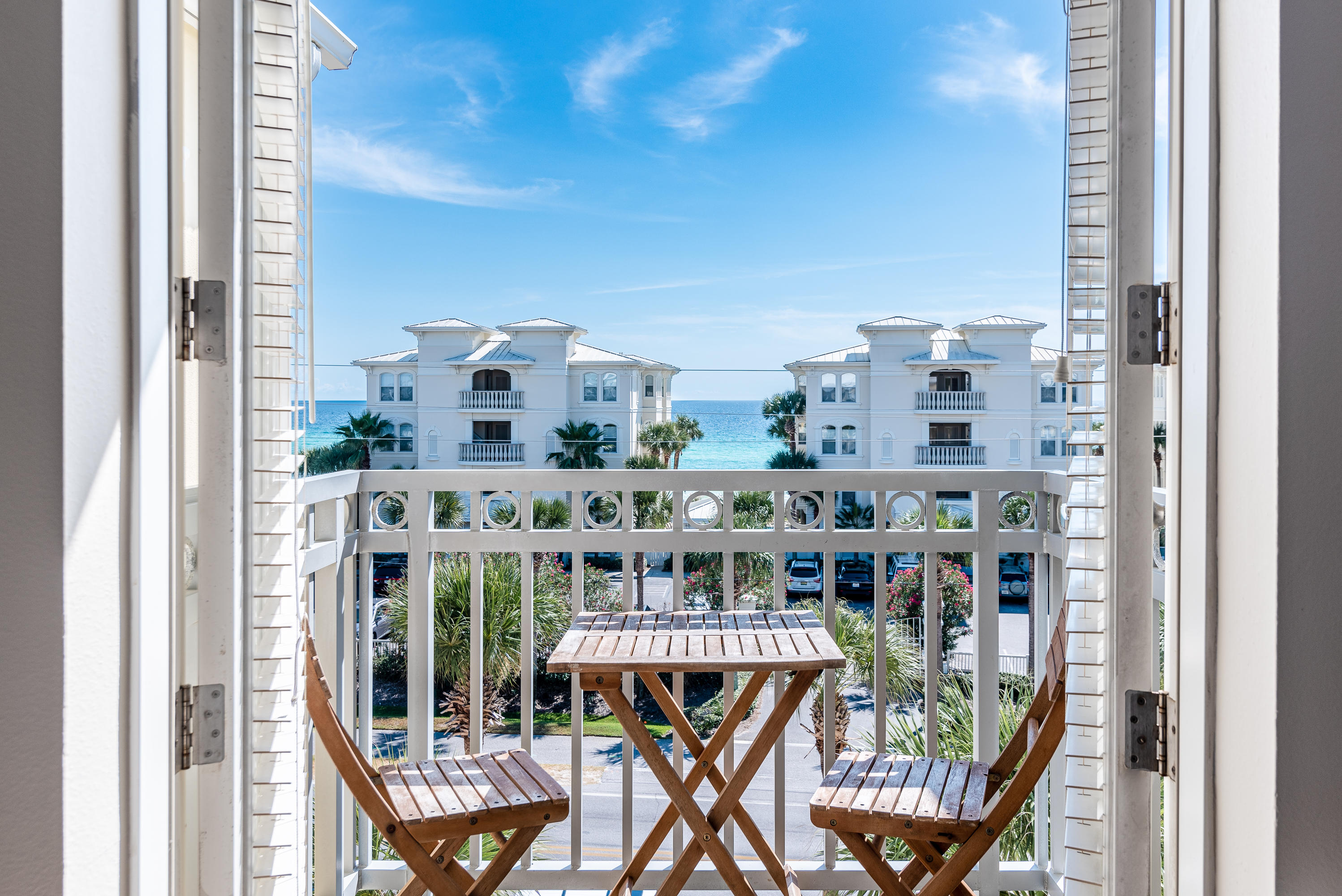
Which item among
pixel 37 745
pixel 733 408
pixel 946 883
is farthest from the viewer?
pixel 733 408

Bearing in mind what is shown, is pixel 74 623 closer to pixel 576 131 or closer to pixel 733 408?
pixel 733 408

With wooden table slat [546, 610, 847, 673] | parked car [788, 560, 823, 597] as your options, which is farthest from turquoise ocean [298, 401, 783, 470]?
wooden table slat [546, 610, 847, 673]

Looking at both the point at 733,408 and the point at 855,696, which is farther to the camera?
the point at 733,408

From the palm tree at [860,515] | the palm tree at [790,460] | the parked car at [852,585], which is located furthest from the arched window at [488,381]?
the palm tree at [860,515]

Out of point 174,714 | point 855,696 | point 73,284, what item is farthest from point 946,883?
point 855,696

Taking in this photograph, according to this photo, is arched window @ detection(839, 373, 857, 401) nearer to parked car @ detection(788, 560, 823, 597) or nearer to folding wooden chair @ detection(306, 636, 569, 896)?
parked car @ detection(788, 560, 823, 597)

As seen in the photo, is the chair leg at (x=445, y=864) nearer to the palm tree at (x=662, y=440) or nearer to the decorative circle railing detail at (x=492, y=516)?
the decorative circle railing detail at (x=492, y=516)
